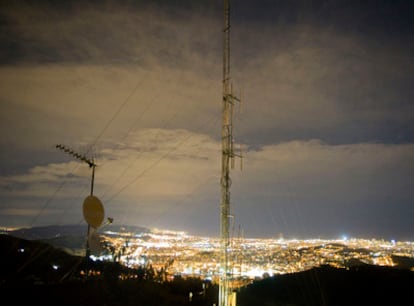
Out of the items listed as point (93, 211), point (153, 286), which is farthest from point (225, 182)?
point (153, 286)

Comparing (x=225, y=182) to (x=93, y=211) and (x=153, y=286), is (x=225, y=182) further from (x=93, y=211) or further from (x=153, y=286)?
(x=153, y=286)

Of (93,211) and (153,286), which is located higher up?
(93,211)

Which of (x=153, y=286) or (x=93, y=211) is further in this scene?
(x=153, y=286)

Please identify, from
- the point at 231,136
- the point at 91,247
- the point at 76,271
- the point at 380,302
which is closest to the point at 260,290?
the point at 380,302

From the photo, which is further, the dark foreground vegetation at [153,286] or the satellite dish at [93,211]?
the dark foreground vegetation at [153,286]

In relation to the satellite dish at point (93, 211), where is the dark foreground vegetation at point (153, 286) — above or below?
below
